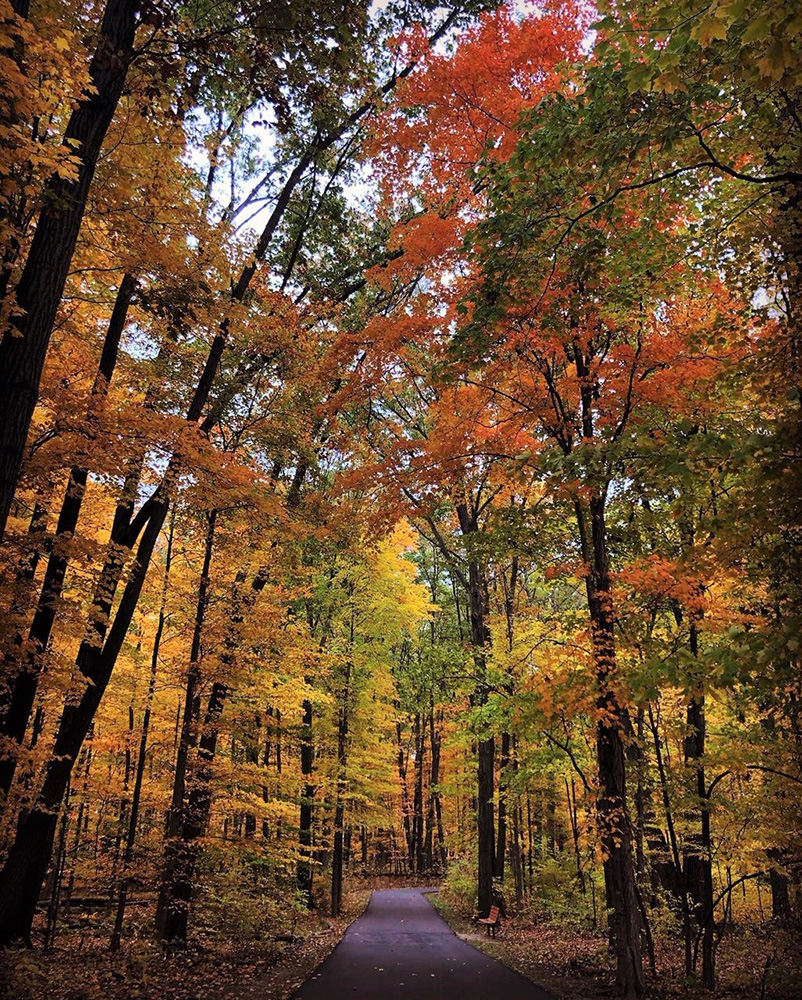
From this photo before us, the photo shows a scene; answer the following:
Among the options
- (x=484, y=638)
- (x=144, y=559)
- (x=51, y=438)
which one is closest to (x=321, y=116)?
(x=51, y=438)

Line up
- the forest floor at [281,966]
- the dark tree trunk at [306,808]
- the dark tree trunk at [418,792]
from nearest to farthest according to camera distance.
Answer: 1. the forest floor at [281,966]
2. the dark tree trunk at [306,808]
3. the dark tree trunk at [418,792]

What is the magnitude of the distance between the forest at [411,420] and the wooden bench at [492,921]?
15.0 inches

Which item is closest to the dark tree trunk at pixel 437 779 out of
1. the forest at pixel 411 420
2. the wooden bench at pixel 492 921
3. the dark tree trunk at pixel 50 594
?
the forest at pixel 411 420

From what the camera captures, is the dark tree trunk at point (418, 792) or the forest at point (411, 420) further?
the dark tree trunk at point (418, 792)

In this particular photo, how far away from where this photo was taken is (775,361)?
4457 mm

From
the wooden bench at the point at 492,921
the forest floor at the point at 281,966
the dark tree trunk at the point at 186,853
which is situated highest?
the dark tree trunk at the point at 186,853

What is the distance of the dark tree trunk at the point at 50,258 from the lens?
15.3 feet

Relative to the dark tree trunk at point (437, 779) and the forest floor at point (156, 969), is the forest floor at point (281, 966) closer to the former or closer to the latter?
the forest floor at point (156, 969)

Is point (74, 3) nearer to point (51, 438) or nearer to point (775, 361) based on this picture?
point (51, 438)

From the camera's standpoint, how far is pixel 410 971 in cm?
952

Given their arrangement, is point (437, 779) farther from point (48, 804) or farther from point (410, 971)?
point (48, 804)

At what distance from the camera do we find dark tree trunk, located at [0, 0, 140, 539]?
15.3 feet

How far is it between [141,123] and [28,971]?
10.2m

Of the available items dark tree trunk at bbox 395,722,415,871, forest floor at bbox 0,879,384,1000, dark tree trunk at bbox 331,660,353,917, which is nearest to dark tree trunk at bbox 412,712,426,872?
dark tree trunk at bbox 395,722,415,871
